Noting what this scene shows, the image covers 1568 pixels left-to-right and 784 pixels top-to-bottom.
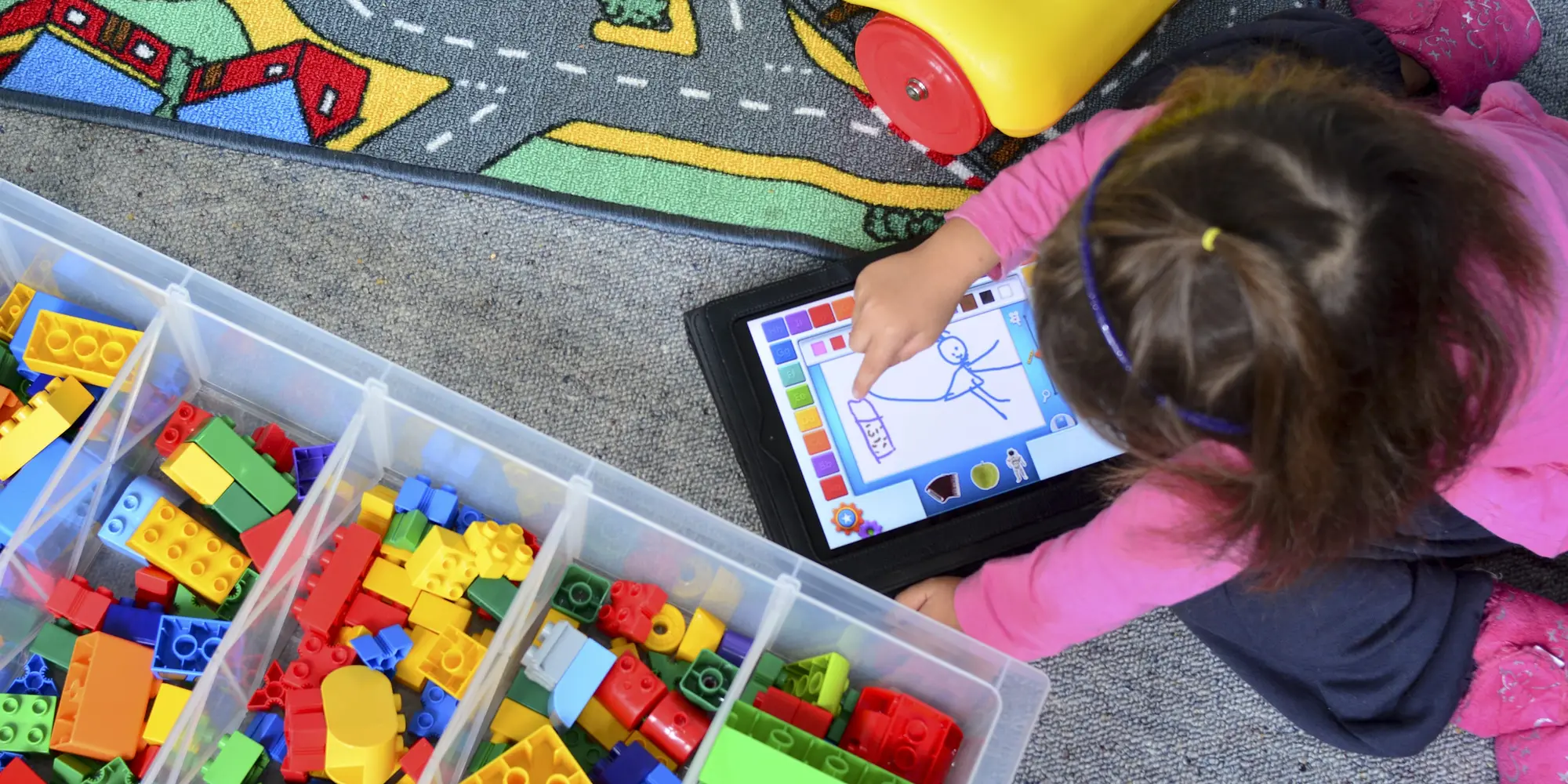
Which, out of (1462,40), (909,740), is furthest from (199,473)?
(1462,40)

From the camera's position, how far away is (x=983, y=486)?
81 centimetres

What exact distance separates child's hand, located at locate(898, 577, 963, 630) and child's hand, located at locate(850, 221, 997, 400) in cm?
15

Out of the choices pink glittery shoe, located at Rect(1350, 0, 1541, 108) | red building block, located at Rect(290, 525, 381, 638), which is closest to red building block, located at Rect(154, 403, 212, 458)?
red building block, located at Rect(290, 525, 381, 638)

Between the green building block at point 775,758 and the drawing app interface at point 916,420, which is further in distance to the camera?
the drawing app interface at point 916,420

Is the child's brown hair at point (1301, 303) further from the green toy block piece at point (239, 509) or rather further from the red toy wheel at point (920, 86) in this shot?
the green toy block piece at point (239, 509)

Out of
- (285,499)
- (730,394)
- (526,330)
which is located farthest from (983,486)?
(285,499)

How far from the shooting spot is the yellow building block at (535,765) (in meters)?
0.60

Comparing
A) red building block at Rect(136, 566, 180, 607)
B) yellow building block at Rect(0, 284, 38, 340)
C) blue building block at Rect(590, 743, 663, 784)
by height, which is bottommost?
blue building block at Rect(590, 743, 663, 784)

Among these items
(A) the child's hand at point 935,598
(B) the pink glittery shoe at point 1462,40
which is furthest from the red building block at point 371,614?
(B) the pink glittery shoe at point 1462,40

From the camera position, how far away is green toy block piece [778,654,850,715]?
651 millimetres

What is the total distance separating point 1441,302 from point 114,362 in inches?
28.8

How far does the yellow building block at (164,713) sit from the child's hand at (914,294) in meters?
0.47

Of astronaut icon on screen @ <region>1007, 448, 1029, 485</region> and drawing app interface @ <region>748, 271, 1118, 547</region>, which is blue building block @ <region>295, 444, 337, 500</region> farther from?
astronaut icon on screen @ <region>1007, 448, 1029, 485</region>

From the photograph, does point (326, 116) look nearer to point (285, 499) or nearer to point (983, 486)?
point (285, 499)
